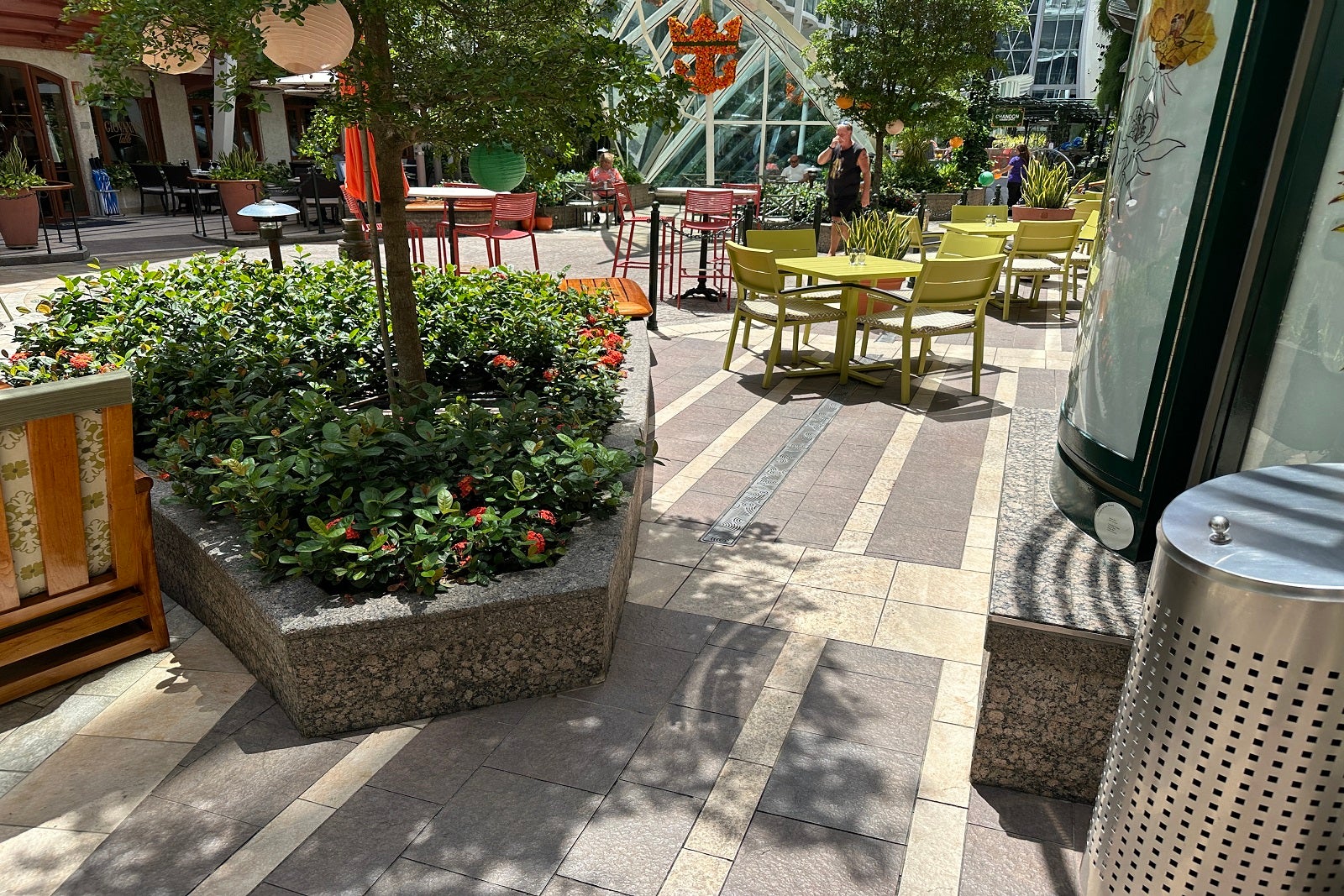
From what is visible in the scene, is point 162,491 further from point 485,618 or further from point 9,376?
point 485,618

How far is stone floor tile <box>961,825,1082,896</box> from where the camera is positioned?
2340mm

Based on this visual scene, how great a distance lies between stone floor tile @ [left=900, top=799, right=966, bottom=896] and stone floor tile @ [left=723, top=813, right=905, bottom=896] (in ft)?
0.12

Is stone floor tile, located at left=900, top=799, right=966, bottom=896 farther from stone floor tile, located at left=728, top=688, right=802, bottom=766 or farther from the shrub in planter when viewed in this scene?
the shrub in planter

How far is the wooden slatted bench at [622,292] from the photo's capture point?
6801 mm

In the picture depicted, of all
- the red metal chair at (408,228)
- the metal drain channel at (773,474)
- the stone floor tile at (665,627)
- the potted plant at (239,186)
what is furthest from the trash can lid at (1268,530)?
the potted plant at (239,186)

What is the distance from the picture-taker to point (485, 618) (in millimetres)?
2883

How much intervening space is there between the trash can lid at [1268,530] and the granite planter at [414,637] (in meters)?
1.73

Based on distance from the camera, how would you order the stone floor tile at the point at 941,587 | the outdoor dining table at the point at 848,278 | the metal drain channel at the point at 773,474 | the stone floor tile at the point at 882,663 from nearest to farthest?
1. the stone floor tile at the point at 882,663
2. the stone floor tile at the point at 941,587
3. the metal drain channel at the point at 773,474
4. the outdoor dining table at the point at 848,278

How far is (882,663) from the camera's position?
3.33 m

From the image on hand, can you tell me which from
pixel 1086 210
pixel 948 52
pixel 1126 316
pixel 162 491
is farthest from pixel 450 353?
pixel 948 52

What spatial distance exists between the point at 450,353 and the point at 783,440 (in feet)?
6.86

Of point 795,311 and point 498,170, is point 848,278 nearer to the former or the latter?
point 795,311

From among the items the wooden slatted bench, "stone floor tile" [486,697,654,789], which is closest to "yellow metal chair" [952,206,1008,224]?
the wooden slatted bench

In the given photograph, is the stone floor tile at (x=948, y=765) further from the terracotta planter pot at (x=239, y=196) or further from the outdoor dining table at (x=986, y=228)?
the terracotta planter pot at (x=239, y=196)
